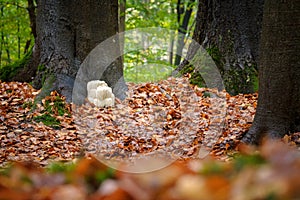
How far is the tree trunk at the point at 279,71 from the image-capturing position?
4520 mm

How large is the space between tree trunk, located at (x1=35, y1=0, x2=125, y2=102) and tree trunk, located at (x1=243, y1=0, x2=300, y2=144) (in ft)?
11.9

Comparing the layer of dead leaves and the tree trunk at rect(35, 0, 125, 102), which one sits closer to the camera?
the layer of dead leaves

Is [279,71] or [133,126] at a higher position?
[279,71]

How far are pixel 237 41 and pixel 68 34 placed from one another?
2973mm

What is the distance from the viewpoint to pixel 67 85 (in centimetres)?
733

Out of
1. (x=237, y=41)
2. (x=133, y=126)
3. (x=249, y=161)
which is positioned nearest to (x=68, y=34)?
(x=133, y=126)

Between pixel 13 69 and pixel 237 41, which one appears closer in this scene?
Result: pixel 237 41

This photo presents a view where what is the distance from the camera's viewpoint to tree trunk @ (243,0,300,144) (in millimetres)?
4520

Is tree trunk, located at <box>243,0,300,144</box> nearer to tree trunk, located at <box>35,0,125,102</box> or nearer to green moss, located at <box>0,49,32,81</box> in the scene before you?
tree trunk, located at <box>35,0,125,102</box>

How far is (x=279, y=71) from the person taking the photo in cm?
466

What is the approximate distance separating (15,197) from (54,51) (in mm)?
6696

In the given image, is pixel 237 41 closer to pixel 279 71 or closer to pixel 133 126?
pixel 133 126

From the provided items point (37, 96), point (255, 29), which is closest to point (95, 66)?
point (37, 96)

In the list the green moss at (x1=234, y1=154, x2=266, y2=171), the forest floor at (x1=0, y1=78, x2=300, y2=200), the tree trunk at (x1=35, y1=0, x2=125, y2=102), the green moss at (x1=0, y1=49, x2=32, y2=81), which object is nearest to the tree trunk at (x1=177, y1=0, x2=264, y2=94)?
the forest floor at (x1=0, y1=78, x2=300, y2=200)
